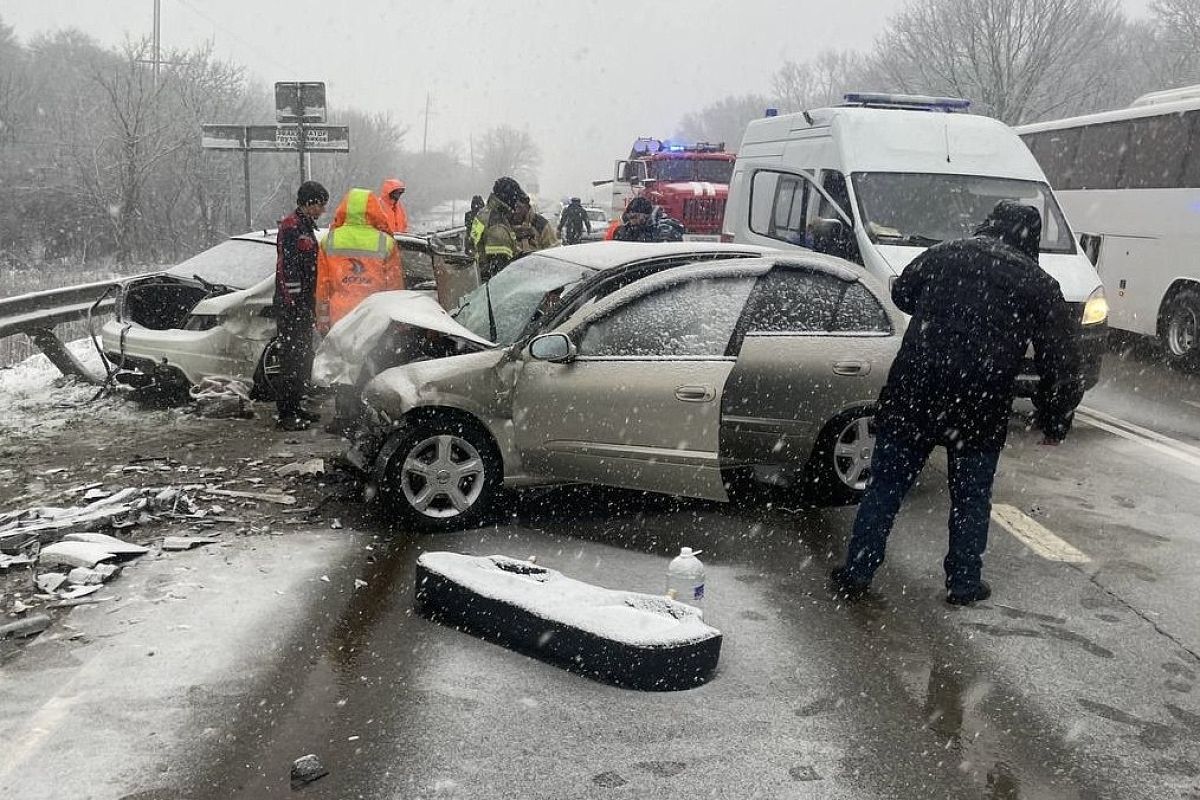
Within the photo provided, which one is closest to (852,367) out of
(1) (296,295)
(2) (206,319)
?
(1) (296,295)

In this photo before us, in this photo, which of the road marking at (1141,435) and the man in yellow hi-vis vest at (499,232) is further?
the man in yellow hi-vis vest at (499,232)

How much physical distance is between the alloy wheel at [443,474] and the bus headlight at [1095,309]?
567cm

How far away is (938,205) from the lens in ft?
32.6

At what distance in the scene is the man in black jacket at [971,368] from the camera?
16.0ft

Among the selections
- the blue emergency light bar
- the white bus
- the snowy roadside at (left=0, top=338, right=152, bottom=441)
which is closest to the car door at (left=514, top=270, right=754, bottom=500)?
the snowy roadside at (left=0, top=338, right=152, bottom=441)

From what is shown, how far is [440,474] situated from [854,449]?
2551 mm

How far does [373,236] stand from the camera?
28.6 ft

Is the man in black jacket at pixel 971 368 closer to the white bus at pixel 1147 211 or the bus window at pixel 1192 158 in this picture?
the white bus at pixel 1147 211

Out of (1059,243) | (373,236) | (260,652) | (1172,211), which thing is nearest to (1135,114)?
(1172,211)

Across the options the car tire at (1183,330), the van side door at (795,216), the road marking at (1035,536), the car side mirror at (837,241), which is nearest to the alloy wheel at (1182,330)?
the car tire at (1183,330)

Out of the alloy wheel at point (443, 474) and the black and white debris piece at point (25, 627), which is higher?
the alloy wheel at point (443, 474)

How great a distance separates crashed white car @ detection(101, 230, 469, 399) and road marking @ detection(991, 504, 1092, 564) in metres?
5.16

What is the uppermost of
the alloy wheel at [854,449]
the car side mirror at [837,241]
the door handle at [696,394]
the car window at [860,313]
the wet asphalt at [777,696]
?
the car side mirror at [837,241]

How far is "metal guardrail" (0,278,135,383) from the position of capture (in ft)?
31.1
